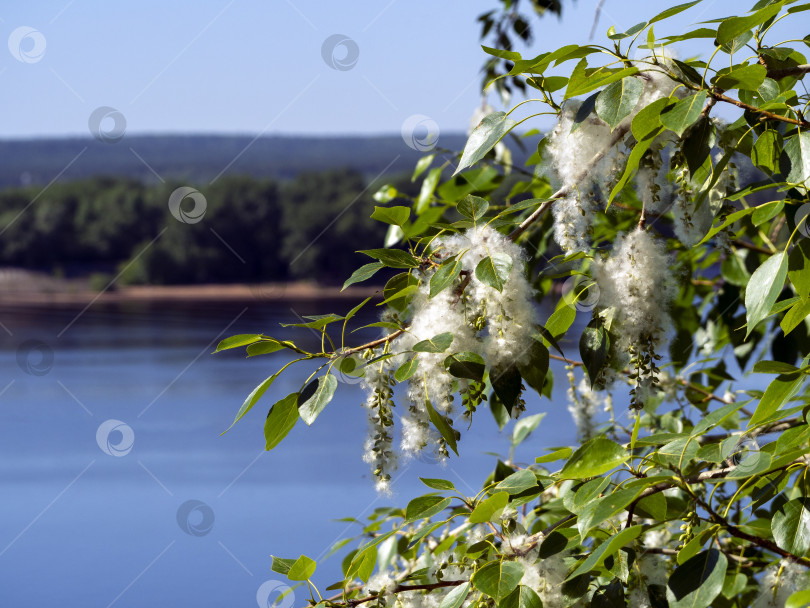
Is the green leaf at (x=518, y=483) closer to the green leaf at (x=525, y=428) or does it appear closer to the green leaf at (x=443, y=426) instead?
the green leaf at (x=443, y=426)

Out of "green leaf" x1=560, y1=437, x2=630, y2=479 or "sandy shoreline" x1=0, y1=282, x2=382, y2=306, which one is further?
"sandy shoreline" x1=0, y1=282, x2=382, y2=306

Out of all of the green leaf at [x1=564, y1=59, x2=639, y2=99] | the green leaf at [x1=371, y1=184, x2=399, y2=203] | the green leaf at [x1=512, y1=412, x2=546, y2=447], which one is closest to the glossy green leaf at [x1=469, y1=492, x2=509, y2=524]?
the green leaf at [x1=564, y1=59, x2=639, y2=99]

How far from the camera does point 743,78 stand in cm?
39

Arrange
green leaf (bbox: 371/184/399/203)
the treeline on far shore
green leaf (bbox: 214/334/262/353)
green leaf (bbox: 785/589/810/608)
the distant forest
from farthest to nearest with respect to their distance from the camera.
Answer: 1. the distant forest
2. the treeline on far shore
3. green leaf (bbox: 371/184/399/203)
4. green leaf (bbox: 214/334/262/353)
5. green leaf (bbox: 785/589/810/608)

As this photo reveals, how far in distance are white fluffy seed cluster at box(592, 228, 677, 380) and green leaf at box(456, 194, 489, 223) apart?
0.25ft

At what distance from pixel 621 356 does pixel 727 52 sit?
0.58ft

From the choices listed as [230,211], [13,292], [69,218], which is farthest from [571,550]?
[13,292]

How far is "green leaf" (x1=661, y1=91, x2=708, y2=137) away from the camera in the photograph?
1.17 feet

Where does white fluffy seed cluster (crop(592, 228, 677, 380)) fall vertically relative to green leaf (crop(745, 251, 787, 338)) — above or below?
above

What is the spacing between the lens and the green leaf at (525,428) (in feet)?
2.78

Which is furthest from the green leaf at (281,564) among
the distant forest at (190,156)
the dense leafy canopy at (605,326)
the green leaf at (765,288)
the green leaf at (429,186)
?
the distant forest at (190,156)

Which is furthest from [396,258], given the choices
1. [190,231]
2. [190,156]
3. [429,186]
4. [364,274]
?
[190,156]

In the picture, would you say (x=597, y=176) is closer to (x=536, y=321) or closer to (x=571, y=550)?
(x=536, y=321)

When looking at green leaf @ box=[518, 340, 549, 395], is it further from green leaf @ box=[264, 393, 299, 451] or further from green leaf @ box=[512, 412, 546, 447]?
green leaf @ box=[512, 412, 546, 447]
